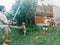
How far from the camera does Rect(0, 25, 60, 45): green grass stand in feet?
4.85

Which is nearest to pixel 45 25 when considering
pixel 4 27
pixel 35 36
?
pixel 35 36

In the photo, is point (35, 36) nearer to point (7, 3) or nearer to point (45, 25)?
point (45, 25)

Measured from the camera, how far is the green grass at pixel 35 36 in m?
1.48

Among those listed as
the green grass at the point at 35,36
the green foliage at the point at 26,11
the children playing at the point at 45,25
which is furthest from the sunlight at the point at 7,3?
the children playing at the point at 45,25

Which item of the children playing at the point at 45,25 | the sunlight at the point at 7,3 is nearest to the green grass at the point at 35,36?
the children playing at the point at 45,25

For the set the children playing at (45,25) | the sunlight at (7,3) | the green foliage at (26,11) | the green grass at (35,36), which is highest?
the sunlight at (7,3)

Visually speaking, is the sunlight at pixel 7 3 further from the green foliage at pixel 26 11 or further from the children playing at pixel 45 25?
the children playing at pixel 45 25

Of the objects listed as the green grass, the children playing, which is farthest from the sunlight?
the children playing

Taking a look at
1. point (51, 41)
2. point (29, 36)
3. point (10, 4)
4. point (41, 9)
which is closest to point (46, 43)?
point (51, 41)

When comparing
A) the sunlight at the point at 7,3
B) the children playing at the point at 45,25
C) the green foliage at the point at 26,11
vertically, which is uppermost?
the sunlight at the point at 7,3

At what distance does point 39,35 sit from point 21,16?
218mm

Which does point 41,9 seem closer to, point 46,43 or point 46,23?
point 46,23

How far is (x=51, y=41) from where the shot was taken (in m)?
1.53

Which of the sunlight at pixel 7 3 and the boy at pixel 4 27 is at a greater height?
the sunlight at pixel 7 3
